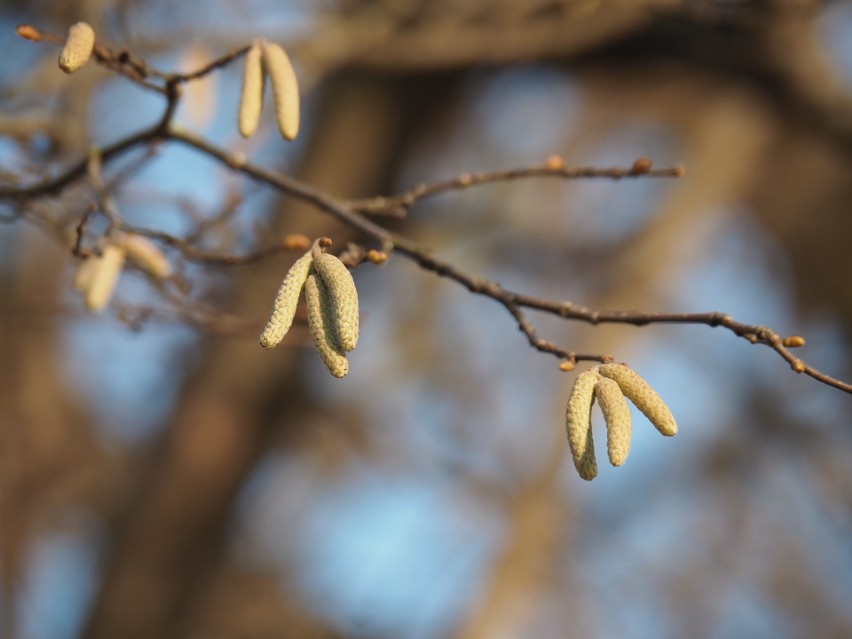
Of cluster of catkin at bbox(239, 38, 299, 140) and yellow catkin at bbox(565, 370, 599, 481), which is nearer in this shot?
yellow catkin at bbox(565, 370, 599, 481)

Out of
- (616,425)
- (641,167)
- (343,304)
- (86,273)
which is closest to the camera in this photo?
(343,304)

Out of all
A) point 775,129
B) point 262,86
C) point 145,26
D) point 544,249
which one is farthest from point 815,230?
point 262,86

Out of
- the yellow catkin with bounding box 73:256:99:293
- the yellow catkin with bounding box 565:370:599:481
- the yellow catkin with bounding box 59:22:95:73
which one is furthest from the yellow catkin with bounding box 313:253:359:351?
the yellow catkin with bounding box 73:256:99:293

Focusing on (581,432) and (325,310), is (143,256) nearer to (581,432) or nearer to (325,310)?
(325,310)

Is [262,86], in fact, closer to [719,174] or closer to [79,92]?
[79,92]

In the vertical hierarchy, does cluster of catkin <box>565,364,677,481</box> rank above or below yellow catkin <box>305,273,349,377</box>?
above

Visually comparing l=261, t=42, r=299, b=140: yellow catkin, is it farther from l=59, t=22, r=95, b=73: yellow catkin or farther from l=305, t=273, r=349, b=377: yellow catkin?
l=305, t=273, r=349, b=377: yellow catkin

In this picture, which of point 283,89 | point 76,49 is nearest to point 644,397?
point 283,89

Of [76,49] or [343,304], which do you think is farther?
[76,49]
